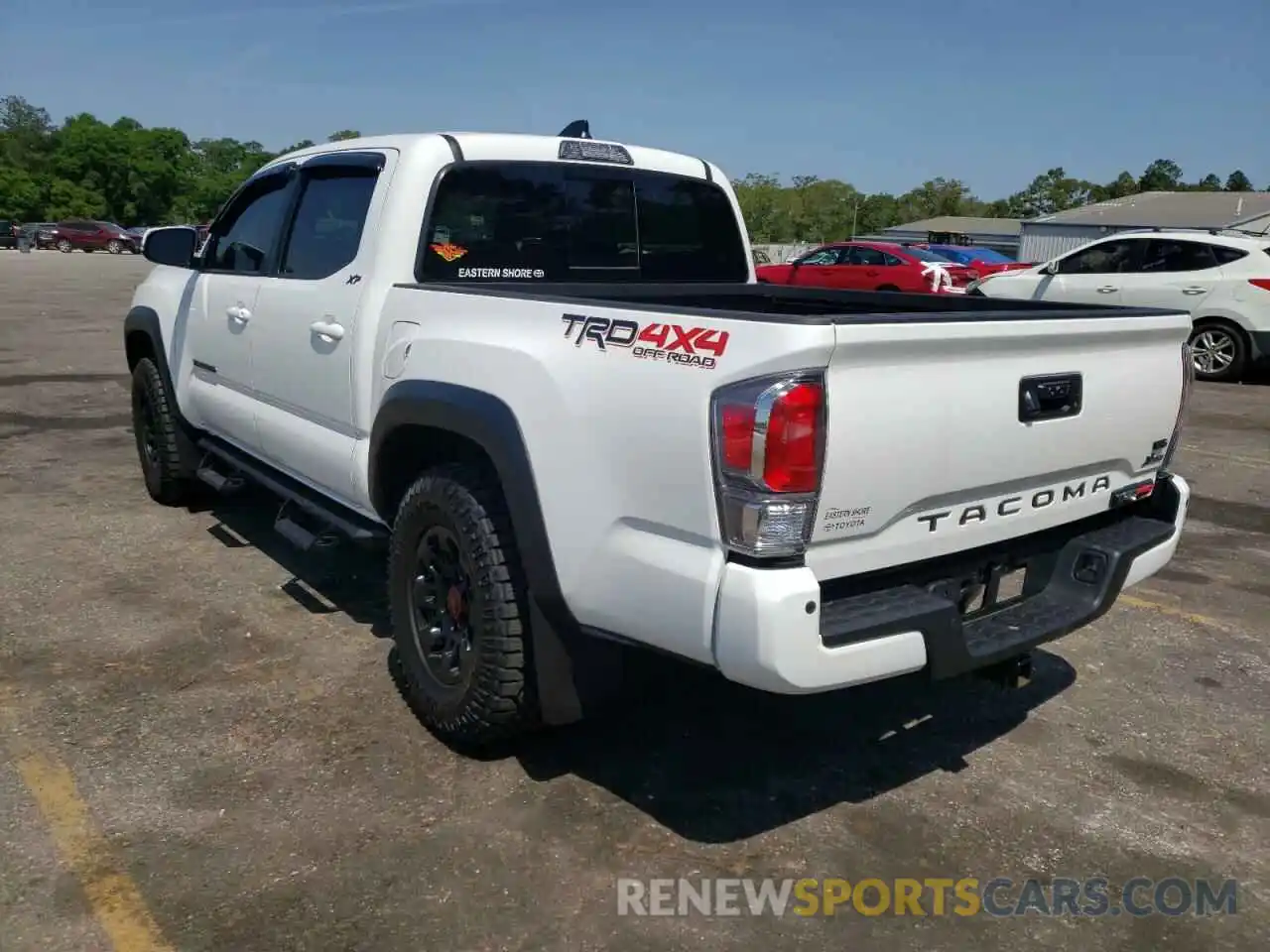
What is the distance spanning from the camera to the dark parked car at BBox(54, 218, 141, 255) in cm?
4797

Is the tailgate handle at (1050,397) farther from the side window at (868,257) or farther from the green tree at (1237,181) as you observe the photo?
the green tree at (1237,181)

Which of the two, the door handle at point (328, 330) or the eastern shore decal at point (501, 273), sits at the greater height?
the eastern shore decal at point (501, 273)

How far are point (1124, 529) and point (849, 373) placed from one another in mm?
1521

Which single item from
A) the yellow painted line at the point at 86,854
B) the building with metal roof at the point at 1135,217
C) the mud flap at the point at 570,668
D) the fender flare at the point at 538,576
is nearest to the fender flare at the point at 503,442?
the fender flare at the point at 538,576

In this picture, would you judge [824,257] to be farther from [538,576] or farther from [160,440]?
[538,576]

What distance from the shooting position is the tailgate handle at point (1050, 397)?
2842mm

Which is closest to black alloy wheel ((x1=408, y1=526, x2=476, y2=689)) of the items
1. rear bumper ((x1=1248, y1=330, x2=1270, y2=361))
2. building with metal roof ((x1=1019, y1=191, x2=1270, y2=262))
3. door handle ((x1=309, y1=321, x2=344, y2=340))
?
door handle ((x1=309, y1=321, x2=344, y2=340))

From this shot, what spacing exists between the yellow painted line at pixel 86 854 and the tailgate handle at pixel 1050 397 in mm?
2546

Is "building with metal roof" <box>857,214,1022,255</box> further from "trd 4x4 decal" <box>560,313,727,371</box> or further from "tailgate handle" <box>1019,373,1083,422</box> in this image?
"trd 4x4 decal" <box>560,313,727,371</box>

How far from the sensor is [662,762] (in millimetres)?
3438

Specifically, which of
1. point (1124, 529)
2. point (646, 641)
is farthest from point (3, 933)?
point (1124, 529)

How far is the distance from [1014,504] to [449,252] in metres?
2.19

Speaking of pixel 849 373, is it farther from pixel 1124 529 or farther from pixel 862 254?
pixel 862 254

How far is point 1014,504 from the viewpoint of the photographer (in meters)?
2.97
